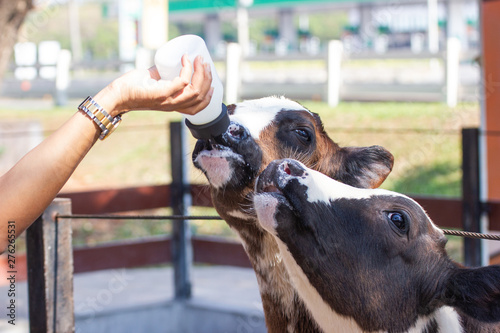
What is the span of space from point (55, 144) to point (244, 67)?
14096 millimetres

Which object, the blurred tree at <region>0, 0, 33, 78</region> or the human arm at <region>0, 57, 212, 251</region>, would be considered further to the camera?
the blurred tree at <region>0, 0, 33, 78</region>

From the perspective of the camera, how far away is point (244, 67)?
1570 centimetres

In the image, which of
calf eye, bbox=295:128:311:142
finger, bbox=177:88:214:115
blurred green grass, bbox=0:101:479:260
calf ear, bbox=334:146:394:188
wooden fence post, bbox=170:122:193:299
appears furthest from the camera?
blurred green grass, bbox=0:101:479:260

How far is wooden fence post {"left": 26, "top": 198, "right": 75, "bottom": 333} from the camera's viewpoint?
2947 millimetres

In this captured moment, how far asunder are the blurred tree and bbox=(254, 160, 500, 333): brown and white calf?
5.62 meters

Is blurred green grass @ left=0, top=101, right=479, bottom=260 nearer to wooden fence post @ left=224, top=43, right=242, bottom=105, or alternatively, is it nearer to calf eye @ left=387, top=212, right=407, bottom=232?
wooden fence post @ left=224, top=43, right=242, bottom=105

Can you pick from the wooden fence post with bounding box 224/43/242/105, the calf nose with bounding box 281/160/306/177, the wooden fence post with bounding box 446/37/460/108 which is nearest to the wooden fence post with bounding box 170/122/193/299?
the calf nose with bounding box 281/160/306/177

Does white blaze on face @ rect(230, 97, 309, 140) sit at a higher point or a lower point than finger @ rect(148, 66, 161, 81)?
lower

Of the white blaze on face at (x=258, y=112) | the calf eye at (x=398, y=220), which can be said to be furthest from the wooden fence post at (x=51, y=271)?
the calf eye at (x=398, y=220)

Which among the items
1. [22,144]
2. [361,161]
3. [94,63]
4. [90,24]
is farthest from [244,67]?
[90,24]

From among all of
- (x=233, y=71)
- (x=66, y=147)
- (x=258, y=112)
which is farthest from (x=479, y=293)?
(x=233, y=71)

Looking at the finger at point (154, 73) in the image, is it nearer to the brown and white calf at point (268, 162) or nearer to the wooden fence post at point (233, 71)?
the brown and white calf at point (268, 162)

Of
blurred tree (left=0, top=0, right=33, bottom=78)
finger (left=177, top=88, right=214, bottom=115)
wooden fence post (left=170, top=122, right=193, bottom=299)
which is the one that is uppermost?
blurred tree (left=0, top=0, right=33, bottom=78)

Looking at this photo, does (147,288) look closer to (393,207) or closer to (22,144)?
(22,144)
